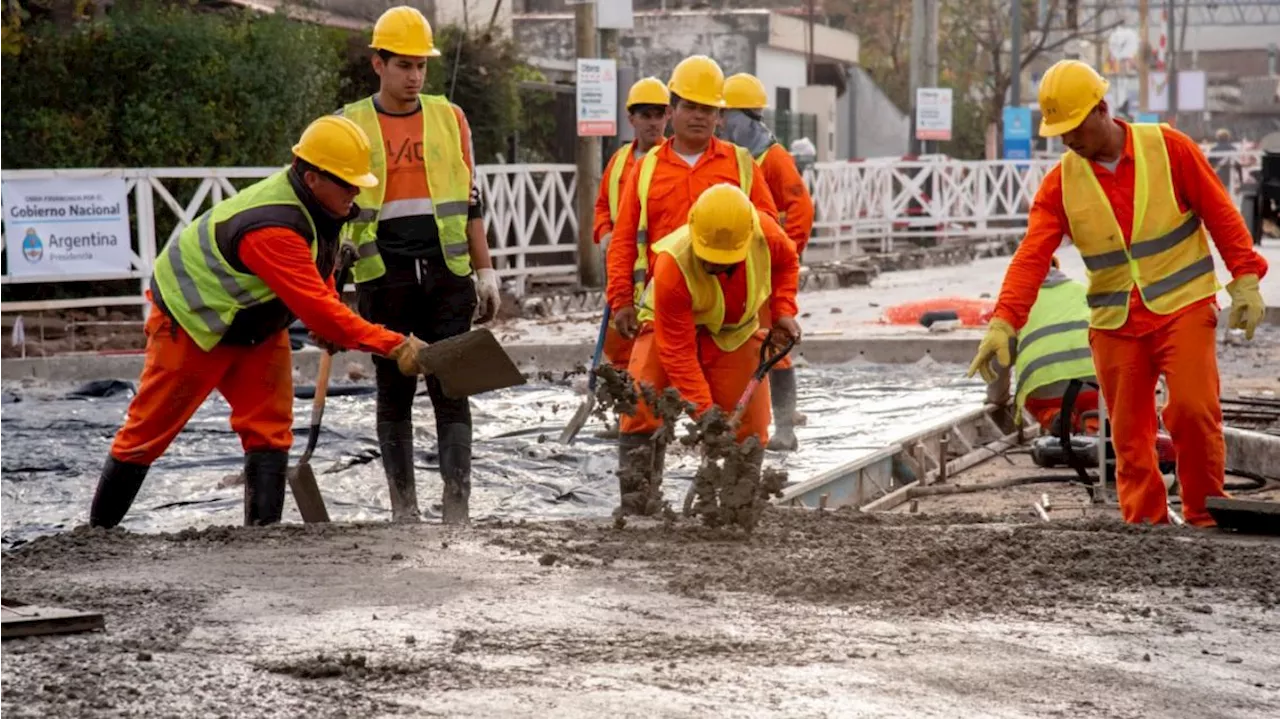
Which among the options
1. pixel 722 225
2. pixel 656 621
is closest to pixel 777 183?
pixel 722 225

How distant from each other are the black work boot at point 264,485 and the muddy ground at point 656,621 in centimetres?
36

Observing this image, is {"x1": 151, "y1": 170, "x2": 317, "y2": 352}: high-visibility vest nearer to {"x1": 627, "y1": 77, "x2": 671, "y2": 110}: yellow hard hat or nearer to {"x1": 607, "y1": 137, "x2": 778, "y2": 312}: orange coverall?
{"x1": 607, "y1": 137, "x2": 778, "y2": 312}: orange coverall

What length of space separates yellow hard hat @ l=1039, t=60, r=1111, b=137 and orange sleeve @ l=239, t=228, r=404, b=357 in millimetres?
2588

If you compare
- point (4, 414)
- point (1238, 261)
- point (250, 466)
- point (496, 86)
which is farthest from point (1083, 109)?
point (496, 86)

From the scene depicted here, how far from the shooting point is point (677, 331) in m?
7.88

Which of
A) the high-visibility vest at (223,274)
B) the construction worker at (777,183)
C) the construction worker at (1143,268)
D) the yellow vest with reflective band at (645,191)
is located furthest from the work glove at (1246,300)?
the high-visibility vest at (223,274)

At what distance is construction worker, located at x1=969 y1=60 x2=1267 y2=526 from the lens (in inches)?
298

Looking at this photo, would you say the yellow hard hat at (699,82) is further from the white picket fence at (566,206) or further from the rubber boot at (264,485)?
the white picket fence at (566,206)

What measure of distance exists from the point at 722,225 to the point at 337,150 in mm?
1515

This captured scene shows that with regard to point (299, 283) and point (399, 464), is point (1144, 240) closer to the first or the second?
point (399, 464)

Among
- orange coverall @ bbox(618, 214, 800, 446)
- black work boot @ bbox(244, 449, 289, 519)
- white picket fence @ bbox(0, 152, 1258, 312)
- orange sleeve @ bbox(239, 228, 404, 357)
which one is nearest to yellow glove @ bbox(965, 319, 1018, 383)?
orange coverall @ bbox(618, 214, 800, 446)

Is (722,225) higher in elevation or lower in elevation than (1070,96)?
lower

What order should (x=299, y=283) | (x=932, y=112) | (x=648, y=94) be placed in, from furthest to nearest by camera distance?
(x=932, y=112), (x=648, y=94), (x=299, y=283)

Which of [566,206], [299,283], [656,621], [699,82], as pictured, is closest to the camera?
[656,621]
